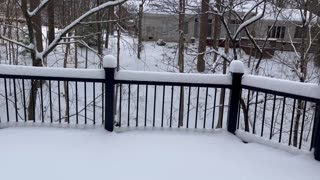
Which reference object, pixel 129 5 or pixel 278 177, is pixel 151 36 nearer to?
pixel 129 5

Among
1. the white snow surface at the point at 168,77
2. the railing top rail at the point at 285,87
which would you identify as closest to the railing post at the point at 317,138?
the railing top rail at the point at 285,87

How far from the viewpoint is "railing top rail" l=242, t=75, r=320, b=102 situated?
3.78m

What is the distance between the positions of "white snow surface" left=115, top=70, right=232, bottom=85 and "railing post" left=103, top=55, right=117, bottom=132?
99mm

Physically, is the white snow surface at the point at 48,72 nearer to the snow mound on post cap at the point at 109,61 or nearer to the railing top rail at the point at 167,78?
the snow mound on post cap at the point at 109,61

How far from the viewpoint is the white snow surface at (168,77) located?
4375 millimetres

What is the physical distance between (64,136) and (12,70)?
1130 mm

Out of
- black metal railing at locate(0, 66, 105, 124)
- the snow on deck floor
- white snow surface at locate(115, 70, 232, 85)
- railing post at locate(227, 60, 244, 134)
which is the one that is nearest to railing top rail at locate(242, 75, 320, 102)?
railing post at locate(227, 60, 244, 134)

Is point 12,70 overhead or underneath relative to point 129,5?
underneath

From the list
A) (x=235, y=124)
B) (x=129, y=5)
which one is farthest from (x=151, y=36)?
(x=235, y=124)

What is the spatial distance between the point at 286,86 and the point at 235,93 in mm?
703

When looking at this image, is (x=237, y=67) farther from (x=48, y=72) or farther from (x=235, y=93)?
(x=48, y=72)

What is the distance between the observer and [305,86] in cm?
381

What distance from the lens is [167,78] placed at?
173 inches

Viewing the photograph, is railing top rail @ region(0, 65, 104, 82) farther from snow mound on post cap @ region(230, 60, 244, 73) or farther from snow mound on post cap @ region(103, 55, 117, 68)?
snow mound on post cap @ region(230, 60, 244, 73)
